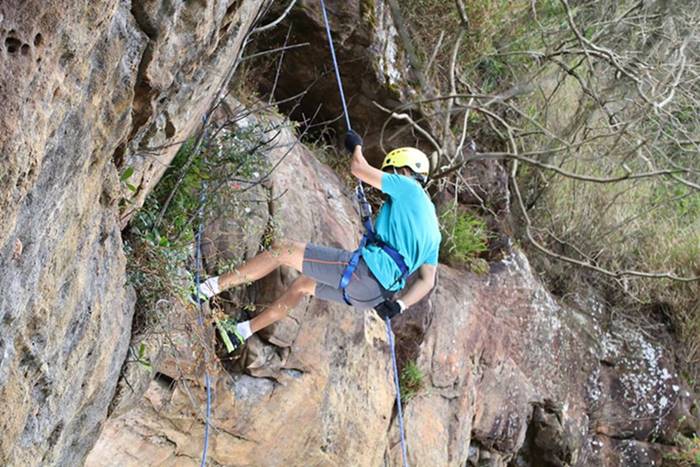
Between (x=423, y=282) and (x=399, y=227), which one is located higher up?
(x=399, y=227)

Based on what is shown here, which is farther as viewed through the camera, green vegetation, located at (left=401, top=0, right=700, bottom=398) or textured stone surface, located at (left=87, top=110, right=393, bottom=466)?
green vegetation, located at (left=401, top=0, right=700, bottom=398)

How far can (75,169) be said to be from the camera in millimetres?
2576

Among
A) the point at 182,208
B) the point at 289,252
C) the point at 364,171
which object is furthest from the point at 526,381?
the point at 182,208

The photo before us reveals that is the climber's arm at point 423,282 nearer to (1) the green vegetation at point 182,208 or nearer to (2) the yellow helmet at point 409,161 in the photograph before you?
(2) the yellow helmet at point 409,161

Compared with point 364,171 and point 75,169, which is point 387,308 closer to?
point 364,171

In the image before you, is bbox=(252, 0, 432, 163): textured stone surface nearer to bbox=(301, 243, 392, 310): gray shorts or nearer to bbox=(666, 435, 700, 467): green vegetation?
bbox=(301, 243, 392, 310): gray shorts

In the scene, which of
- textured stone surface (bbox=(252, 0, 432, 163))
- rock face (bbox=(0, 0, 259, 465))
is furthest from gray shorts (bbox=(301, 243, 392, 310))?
textured stone surface (bbox=(252, 0, 432, 163))

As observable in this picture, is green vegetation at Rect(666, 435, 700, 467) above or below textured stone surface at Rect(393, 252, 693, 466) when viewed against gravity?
below

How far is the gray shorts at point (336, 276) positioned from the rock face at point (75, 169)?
1.37m

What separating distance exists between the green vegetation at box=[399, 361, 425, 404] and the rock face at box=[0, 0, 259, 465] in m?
3.17

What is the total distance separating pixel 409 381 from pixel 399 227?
191 centimetres

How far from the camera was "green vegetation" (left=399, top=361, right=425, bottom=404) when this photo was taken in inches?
255

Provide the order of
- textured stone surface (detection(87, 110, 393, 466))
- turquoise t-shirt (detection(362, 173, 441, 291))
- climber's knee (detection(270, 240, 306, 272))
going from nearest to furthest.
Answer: textured stone surface (detection(87, 110, 393, 466)) → climber's knee (detection(270, 240, 306, 272)) → turquoise t-shirt (detection(362, 173, 441, 291))

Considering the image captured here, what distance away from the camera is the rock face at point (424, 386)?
5.07 m
